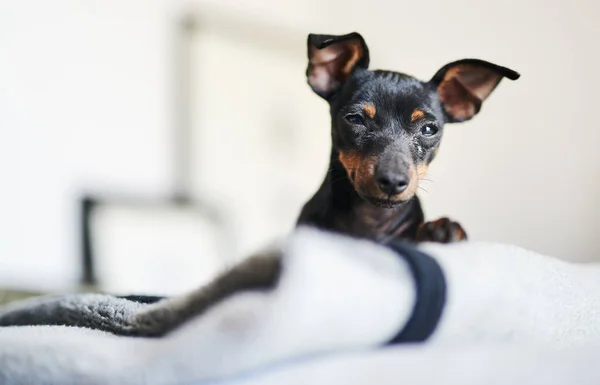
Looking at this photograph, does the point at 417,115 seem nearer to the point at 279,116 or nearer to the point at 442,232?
the point at 442,232

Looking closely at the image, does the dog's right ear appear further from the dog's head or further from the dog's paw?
the dog's paw

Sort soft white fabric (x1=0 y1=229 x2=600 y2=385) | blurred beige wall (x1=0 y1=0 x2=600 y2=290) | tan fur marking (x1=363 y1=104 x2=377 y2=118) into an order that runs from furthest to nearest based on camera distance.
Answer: blurred beige wall (x1=0 y1=0 x2=600 y2=290), tan fur marking (x1=363 y1=104 x2=377 y2=118), soft white fabric (x1=0 y1=229 x2=600 y2=385)

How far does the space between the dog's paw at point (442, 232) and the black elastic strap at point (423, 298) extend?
37 centimetres

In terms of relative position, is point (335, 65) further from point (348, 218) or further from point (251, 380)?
point (251, 380)

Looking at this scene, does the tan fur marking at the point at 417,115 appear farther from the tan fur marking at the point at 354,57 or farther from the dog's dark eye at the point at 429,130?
the tan fur marking at the point at 354,57

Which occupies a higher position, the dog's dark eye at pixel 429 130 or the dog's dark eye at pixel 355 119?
the dog's dark eye at pixel 355 119

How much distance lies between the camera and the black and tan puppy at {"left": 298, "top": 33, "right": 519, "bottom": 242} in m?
0.79

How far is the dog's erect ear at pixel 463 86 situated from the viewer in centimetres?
87

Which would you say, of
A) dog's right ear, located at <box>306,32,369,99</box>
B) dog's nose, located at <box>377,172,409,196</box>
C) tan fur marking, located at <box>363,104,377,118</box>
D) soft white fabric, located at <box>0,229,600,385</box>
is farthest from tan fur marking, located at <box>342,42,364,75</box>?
soft white fabric, located at <box>0,229,600,385</box>

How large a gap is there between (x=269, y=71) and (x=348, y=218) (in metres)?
1.01

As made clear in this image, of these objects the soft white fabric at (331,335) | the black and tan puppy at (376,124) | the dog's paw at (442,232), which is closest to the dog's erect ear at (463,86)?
the black and tan puppy at (376,124)

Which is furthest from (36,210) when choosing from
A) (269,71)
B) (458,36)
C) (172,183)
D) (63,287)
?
(458,36)

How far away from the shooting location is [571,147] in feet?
5.80

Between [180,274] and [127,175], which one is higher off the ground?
[127,175]
